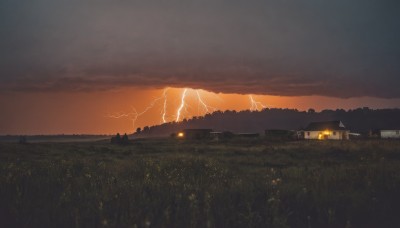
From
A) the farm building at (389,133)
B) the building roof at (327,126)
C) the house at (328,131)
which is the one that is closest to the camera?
the house at (328,131)

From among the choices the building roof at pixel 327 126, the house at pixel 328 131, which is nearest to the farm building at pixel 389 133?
the house at pixel 328 131

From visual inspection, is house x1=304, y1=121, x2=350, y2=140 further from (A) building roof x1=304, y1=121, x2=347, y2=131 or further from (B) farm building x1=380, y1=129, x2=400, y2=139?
(B) farm building x1=380, y1=129, x2=400, y2=139

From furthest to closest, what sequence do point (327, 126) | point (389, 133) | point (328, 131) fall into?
point (389, 133)
point (327, 126)
point (328, 131)

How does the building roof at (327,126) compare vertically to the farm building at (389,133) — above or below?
above

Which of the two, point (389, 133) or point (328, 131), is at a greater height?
point (328, 131)

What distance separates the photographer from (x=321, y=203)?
314 inches

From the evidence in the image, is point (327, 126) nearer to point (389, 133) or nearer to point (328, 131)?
point (328, 131)

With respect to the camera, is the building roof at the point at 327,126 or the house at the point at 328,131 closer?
the house at the point at 328,131

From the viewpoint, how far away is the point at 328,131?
98.3 m

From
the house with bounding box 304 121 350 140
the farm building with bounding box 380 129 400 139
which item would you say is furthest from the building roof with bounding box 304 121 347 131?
the farm building with bounding box 380 129 400 139

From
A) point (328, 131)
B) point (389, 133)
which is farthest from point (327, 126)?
point (389, 133)

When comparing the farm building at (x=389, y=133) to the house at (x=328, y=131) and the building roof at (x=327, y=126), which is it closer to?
the house at (x=328, y=131)

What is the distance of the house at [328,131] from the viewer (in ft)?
314

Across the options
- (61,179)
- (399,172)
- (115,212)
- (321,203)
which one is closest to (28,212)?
(115,212)
